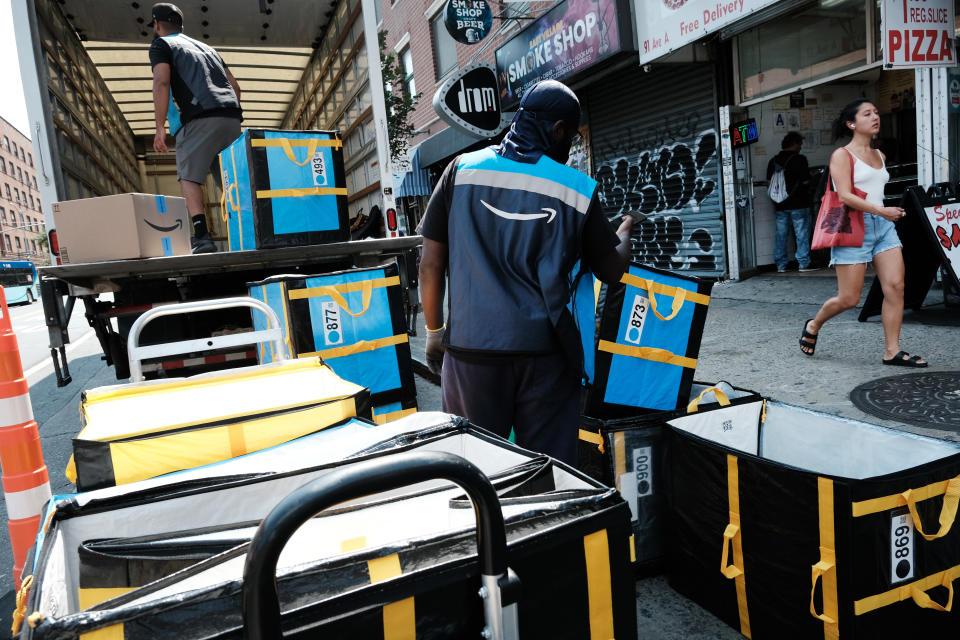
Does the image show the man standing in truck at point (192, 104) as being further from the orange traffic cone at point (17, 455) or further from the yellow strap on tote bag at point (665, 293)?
the yellow strap on tote bag at point (665, 293)

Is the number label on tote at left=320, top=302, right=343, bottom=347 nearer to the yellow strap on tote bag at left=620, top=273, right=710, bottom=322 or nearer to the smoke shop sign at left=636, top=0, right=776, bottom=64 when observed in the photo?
the yellow strap on tote bag at left=620, top=273, right=710, bottom=322

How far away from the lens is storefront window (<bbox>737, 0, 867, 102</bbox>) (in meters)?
7.97

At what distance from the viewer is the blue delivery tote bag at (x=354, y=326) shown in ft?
12.5

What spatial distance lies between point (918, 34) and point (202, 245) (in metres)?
6.51

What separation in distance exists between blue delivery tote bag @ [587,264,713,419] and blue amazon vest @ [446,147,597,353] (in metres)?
0.64

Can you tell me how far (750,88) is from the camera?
9.41 meters

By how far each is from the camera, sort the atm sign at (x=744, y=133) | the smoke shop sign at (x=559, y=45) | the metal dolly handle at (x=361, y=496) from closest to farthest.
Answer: the metal dolly handle at (x=361, y=496), the atm sign at (x=744, y=133), the smoke shop sign at (x=559, y=45)

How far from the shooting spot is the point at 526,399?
2514 millimetres

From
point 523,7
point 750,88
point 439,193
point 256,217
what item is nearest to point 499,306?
point 439,193

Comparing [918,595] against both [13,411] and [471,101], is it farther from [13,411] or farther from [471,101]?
[471,101]

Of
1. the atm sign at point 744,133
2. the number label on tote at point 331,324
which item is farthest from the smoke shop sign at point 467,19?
the number label on tote at point 331,324

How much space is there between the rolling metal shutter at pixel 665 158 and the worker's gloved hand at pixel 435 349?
8217 mm

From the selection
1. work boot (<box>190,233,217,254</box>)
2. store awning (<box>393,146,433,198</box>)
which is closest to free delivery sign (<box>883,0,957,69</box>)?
work boot (<box>190,233,217,254</box>)

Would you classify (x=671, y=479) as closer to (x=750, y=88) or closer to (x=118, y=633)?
(x=118, y=633)
